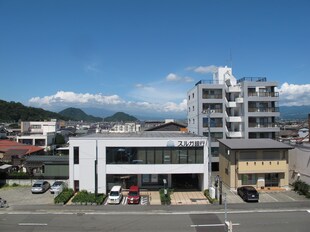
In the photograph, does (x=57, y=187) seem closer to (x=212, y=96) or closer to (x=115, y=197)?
(x=115, y=197)

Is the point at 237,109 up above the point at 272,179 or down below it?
above

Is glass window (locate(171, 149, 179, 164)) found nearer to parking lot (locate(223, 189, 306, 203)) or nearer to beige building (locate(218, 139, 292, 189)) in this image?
beige building (locate(218, 139, 292, 189))

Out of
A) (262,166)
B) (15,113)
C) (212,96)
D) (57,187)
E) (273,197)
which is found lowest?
(273,197)

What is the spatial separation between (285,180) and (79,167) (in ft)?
86.3

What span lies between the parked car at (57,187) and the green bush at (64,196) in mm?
935

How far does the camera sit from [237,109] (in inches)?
2233

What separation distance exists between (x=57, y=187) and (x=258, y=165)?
2522cm

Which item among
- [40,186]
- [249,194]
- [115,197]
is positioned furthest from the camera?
[40,186]

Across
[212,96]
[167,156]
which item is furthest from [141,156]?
[212,96]

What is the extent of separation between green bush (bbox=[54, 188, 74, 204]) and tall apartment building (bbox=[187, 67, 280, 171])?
2743 cm

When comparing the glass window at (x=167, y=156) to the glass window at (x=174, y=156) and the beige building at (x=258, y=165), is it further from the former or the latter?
the beige building at (x=258, y=165)

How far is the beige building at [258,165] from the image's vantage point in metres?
38.5

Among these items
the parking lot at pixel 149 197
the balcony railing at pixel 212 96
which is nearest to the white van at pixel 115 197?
the parking lot at pixel 149 197

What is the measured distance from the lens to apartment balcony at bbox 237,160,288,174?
126 feet
